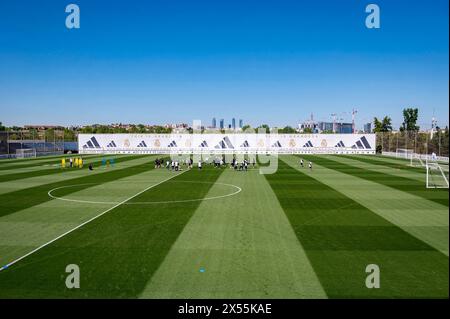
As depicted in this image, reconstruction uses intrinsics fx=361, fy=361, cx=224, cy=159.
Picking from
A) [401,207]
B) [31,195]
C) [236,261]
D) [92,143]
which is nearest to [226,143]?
[92,143]

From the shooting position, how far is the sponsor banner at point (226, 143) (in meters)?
87.0

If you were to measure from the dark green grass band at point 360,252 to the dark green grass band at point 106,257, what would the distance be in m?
5.65

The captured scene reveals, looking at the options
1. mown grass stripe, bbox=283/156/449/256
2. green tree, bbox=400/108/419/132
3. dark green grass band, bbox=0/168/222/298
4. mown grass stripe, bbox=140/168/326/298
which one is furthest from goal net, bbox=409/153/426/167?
green tree, bbox=400/108/419/132

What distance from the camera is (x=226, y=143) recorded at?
87500mm

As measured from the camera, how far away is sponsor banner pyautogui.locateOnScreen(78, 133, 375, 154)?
87000 millimetres

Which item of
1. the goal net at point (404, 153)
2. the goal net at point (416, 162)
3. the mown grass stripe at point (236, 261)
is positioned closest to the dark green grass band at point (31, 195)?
the mown grass stripe at point (236, 261)

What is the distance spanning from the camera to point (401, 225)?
57.4 ft

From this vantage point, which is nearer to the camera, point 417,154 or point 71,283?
point 71,283

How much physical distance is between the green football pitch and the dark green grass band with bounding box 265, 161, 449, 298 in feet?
0.15

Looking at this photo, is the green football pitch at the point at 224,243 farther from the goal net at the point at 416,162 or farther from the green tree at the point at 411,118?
the green tree at the point at 411,118

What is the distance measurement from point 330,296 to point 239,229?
7470 millimetres
